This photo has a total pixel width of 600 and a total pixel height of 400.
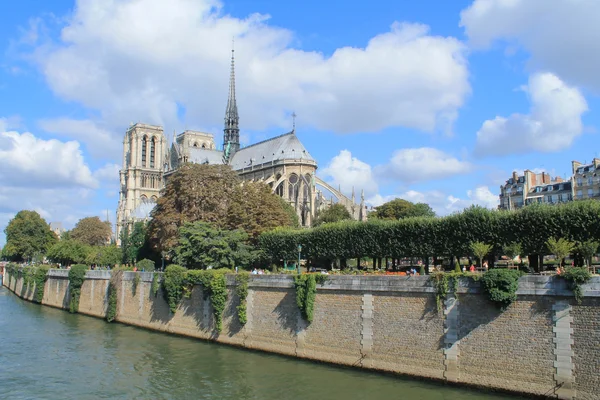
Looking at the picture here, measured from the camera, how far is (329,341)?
86.7ft

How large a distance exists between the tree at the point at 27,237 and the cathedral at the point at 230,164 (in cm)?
1286

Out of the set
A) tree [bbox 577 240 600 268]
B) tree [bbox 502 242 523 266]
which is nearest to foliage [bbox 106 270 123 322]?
tree [bbox 502 242 523 266]

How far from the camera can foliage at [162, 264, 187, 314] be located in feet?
116

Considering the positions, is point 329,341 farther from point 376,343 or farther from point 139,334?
point 139,334

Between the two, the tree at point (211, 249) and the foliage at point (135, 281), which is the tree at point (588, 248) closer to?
the tree at point (211, 249)

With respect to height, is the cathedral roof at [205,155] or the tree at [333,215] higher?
the cathedral roof at [205,155]

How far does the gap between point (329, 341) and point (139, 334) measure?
15.3 m

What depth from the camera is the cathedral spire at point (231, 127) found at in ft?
369

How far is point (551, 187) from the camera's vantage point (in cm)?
7562

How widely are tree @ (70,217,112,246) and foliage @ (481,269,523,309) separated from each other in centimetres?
9730

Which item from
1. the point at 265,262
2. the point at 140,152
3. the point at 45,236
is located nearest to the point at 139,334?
the point at 265,262

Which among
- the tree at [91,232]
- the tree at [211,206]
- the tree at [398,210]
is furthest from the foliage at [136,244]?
the tree at [91,232]

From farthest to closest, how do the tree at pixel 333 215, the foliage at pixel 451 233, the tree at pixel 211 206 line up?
the tree at pixel 333 215 → the tree at pixel 211 206 → the foliage at pixel 451 233

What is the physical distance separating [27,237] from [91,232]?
14715 mm
